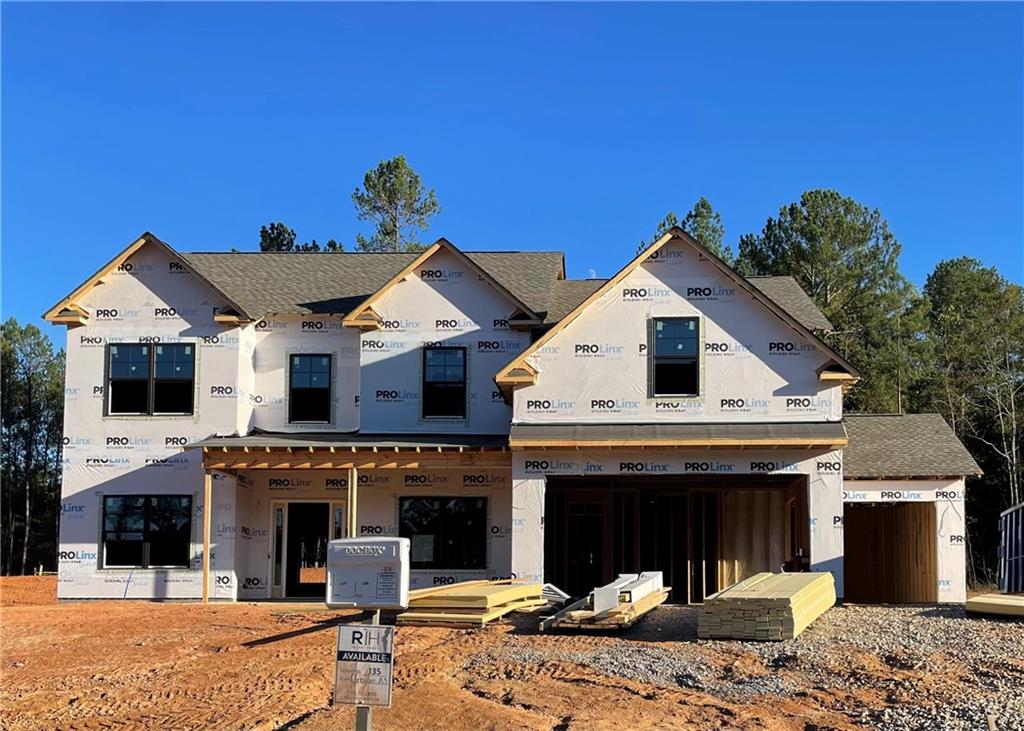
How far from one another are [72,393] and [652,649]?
15905 millimetres

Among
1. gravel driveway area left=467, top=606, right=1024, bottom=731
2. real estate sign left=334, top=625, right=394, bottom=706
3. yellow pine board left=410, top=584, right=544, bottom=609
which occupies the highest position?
real estate sign left=334, top=625, right=394, bottom=706

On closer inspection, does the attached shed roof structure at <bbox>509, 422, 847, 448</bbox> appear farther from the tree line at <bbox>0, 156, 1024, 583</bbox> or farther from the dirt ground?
the tree line at <bbox>0, 156, 1024, 583</bbox>

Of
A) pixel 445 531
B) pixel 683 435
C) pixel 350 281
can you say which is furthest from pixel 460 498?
pixel 350 281

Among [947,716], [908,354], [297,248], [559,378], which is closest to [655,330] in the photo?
[559,378]

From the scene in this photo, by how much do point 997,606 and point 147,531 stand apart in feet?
56.9

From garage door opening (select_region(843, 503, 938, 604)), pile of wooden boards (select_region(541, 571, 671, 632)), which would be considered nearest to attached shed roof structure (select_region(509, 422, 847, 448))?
pile of wooden boards (select_region(541, 571, 671, 632))

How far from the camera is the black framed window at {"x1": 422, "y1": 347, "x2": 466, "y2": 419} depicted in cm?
2636

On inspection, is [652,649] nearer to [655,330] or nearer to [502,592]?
[502,592]

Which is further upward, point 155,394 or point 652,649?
point 155,394

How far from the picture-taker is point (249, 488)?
26.3 metres

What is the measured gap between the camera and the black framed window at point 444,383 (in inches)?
1038

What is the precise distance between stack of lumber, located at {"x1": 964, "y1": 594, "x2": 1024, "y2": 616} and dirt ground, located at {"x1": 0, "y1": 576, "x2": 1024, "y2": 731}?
3.16 feet

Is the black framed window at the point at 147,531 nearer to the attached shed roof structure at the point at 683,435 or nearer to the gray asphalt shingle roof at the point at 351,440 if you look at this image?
the gray asphalt shingle roof at the point at 351,440

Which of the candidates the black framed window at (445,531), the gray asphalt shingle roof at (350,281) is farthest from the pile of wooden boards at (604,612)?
the gray asphalt shingle roof at (350,281)
